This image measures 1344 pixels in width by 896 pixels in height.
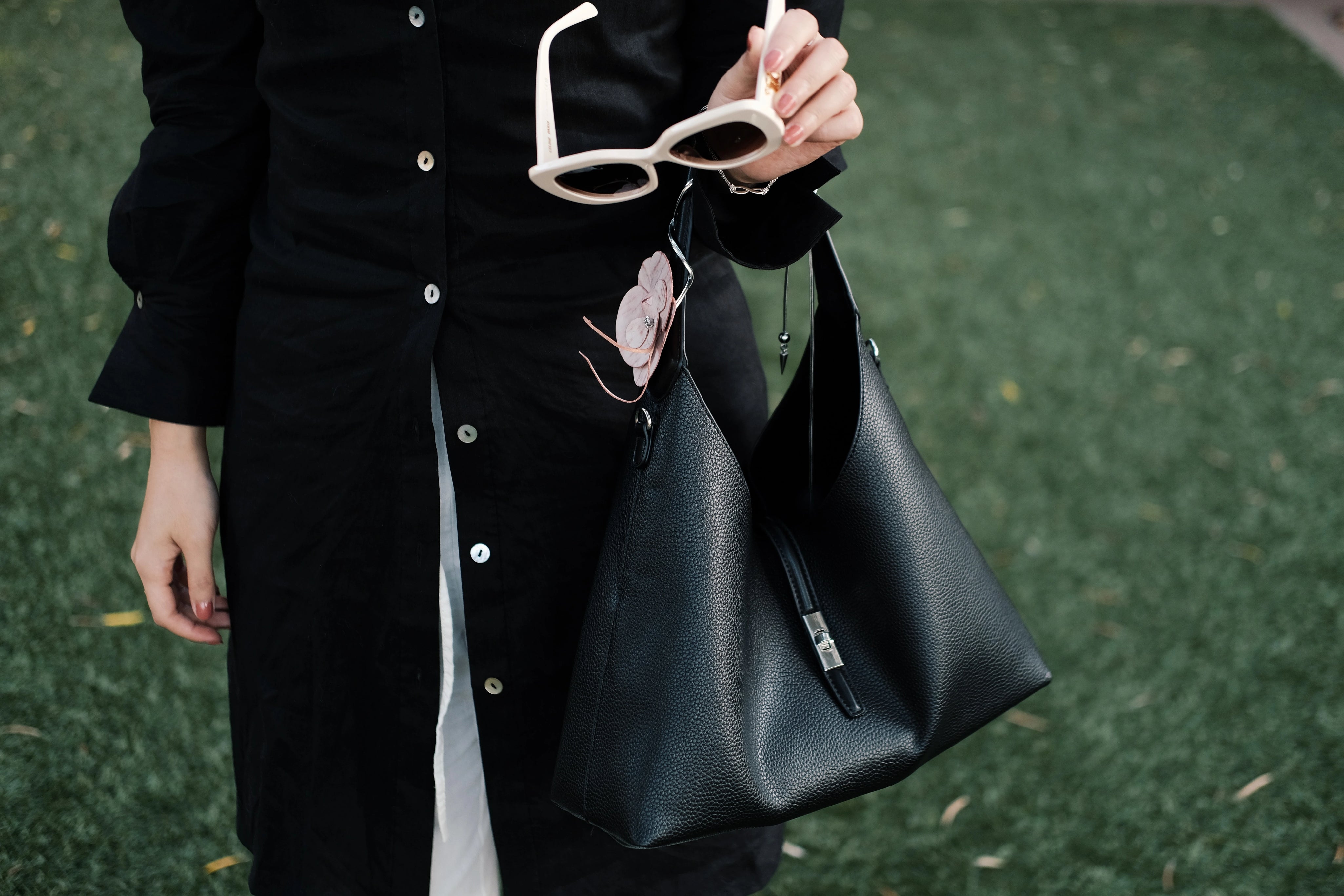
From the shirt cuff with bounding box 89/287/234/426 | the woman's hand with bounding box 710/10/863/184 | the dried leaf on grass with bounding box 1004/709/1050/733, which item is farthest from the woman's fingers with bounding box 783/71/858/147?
the dried leaf on grass with bounding box 1004/709/1050/733

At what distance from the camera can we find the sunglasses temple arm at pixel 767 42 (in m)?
0.85

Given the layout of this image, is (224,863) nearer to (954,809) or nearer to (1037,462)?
(954,809)

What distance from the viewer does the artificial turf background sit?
2.33 m

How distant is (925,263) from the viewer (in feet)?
13.8

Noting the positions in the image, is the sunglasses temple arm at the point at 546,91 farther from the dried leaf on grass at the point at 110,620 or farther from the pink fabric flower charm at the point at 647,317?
the dried leaf on grass at the point at 110,620

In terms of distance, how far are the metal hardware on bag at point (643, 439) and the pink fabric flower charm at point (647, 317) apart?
7cm

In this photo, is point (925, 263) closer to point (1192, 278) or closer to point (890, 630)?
point (1192, 278)

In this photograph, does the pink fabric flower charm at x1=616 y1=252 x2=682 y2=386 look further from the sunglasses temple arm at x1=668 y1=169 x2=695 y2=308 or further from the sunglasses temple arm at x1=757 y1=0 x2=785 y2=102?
the sunglasses temple arm at x1=757 y1=0 x2=785 y2=102

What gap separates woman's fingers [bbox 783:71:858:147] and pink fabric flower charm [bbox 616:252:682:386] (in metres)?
0.22

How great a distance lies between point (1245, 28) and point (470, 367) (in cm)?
708

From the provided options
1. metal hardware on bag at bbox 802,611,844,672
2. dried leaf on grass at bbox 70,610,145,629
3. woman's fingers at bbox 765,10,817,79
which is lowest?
dried leaf on grass at bbox 70,610,145,629

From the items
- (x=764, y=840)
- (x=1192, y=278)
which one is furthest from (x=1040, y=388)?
(x=764, y=840)

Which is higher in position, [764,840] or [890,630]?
[890,630]

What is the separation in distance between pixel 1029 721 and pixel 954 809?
37 centimetres
